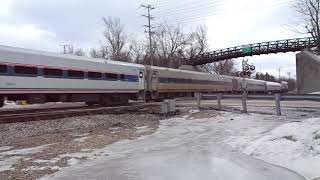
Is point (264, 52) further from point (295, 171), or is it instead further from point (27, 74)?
point (295, 171)

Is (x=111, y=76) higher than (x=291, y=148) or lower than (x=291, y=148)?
higher

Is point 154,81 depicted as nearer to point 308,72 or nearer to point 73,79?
point 73,79

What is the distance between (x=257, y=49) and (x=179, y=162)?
213ft

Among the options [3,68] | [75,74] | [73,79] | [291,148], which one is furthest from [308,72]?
[291,148]

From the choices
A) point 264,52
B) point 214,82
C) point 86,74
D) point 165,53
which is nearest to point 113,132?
point 86,74

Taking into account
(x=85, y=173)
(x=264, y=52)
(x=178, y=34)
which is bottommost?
(x=85, y=173)

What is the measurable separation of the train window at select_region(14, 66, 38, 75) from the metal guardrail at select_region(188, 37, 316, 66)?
45102mm

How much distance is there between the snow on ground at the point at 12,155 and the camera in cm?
992

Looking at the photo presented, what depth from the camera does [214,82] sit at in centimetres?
5512

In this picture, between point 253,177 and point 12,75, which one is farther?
point 12,75

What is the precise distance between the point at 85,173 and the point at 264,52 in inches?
2605

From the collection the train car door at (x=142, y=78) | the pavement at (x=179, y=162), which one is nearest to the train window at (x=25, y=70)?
the pavement at (x=179, y=162)

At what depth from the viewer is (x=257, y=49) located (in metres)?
72.6

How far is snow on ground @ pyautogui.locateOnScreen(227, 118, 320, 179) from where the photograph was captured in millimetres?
8625
